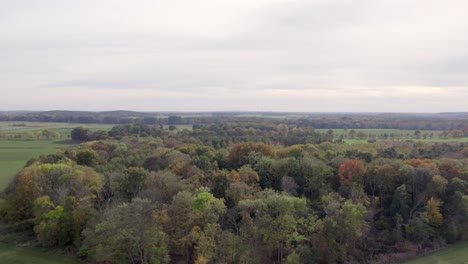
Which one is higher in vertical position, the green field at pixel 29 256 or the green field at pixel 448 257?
the green field at pixel 448 257

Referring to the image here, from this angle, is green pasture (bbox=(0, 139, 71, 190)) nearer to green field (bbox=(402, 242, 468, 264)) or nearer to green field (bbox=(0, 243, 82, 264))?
green field (bbox=(0, 243, 82, 264))

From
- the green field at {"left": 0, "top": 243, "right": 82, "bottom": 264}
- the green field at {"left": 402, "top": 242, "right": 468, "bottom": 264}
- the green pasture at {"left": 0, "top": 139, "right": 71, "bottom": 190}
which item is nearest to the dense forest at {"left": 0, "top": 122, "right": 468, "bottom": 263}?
the green field at {"left": 402, "top": 242, "right": 468, "bottom": 264}

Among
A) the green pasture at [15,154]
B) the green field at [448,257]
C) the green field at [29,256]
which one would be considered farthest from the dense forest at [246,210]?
the green pasture at [15,154]

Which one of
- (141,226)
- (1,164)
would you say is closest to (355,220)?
(141,226)

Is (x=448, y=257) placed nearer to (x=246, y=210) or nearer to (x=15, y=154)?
(x=246, y=210)

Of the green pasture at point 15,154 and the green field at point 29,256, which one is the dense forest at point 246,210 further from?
the green pasture at point 15,154

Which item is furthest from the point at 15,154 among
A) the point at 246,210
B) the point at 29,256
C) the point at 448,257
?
the point at 448,257
